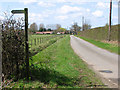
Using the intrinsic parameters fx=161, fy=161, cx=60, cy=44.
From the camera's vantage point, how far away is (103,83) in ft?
17.4

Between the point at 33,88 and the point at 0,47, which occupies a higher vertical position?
the point at 0,47

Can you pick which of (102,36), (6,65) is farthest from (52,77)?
(102,36)

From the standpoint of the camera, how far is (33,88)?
4625 millimetres

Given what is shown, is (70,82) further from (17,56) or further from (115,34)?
(115,34)

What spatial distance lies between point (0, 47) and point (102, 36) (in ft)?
78.2

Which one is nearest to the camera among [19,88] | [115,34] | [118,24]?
[19,88]

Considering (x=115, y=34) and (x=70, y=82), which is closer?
(x=70, y=82)

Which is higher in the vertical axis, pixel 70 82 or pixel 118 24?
pixel 118 24

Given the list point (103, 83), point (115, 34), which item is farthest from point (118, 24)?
point (103, 83)

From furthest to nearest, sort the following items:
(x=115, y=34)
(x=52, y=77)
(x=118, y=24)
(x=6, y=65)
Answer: (x=115, y=34) < (x=118, y=24) < (x=52, y=77) < (x=6, y=65)

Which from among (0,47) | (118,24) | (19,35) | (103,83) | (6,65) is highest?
(118,24)

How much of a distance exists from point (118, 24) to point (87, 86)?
16345mm

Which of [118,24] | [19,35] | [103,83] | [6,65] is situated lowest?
[103,83]

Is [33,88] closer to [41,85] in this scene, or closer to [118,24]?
[41,85]
